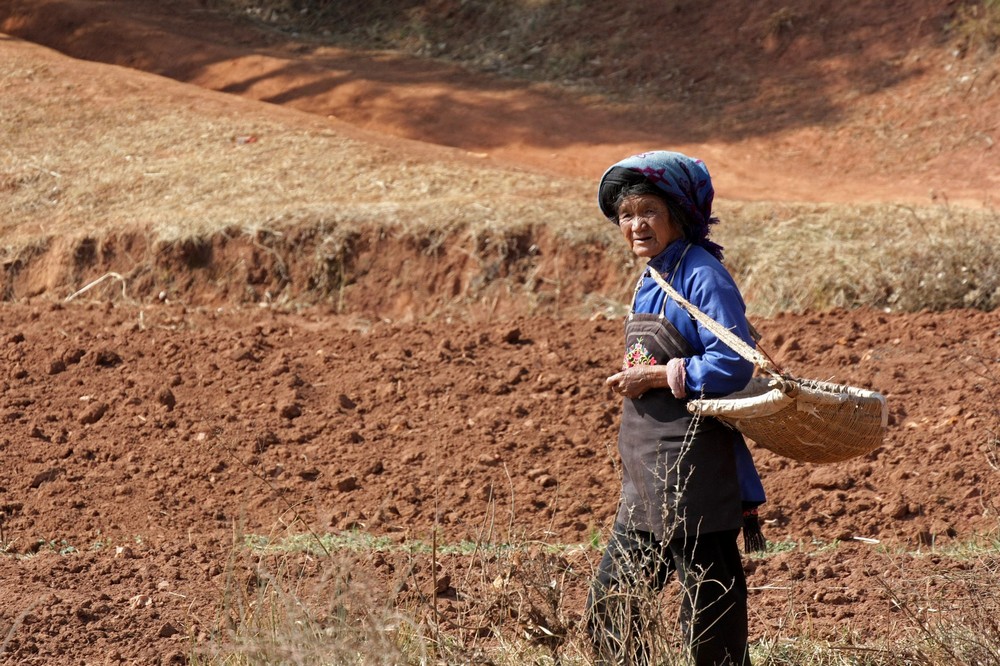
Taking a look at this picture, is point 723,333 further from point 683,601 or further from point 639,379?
point 683,601

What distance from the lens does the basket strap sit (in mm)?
2818

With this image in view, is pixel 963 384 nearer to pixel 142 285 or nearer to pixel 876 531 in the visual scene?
pixel 876 531

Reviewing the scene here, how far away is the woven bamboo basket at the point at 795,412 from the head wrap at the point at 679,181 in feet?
0.68

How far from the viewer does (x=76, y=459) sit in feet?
19.0

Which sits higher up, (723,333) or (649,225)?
(649,225)

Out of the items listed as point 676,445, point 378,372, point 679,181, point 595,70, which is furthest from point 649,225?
point 595,70

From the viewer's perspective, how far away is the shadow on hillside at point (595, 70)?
12523mm

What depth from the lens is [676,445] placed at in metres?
3.09

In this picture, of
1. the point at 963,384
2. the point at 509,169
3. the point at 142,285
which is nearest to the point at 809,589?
the point at 963,384

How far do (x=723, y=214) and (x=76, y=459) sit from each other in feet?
15.0

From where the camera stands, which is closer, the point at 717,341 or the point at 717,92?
the point at 717,341

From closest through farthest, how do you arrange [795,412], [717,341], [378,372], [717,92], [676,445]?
[795,412], [717,341], [676,445], [378,372], [717,92]

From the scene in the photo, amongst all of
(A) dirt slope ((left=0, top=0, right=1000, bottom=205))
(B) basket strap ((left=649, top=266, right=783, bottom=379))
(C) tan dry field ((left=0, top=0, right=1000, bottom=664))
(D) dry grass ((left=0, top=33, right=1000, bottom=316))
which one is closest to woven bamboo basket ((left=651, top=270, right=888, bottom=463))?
(B) basket strap ((left=649, top=266, right=783, bottom=379))

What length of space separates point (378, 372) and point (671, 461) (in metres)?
3.62
